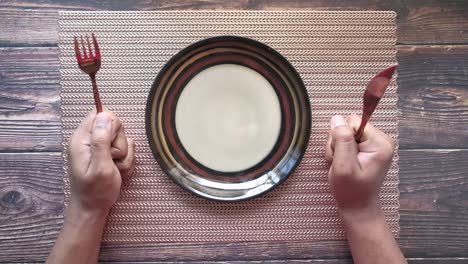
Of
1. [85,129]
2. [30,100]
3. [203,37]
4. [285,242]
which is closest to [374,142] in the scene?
[285,242]

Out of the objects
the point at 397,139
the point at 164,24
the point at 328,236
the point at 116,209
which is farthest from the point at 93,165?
the point at 397,139

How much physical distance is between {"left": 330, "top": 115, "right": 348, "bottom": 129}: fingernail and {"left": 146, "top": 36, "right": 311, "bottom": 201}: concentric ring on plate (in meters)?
0.04

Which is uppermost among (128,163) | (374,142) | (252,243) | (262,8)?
(262,8)

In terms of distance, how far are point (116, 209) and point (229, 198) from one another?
0.20m

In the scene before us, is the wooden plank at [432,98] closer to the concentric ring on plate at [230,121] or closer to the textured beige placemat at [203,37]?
the textured beige placemat at [203,37]

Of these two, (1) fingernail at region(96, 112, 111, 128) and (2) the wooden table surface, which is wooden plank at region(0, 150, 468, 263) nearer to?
(2) the wooden table surface

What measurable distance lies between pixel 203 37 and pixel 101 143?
0.27 m

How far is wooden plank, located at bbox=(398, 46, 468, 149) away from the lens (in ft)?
2.81

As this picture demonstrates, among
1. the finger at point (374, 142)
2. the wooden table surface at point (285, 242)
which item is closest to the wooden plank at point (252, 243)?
the wooden table surface at point (285, 242)

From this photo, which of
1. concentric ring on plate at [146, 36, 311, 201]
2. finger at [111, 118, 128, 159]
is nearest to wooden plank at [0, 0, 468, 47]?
concentric ring on plate at [146, 36, 311, 201]

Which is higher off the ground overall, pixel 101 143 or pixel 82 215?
pixel 101 143

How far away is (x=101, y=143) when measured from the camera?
70cm

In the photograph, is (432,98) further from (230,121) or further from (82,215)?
(82,215)

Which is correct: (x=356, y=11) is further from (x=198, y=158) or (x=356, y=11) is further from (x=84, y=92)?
(x=84, y=92)
